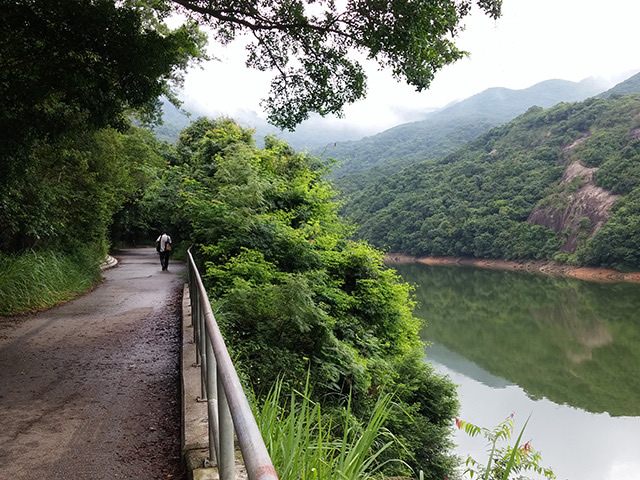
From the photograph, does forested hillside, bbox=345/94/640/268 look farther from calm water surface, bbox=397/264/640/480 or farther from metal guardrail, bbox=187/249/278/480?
metal guardrail, bbox=187/249/278/480

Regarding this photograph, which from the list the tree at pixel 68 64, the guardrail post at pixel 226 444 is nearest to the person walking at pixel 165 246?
the tree at pixel 68 64

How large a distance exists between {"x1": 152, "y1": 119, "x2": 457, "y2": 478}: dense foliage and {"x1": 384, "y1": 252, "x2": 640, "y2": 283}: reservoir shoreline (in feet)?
74.0

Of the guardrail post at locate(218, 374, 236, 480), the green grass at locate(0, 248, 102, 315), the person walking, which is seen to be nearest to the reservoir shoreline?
the person walking

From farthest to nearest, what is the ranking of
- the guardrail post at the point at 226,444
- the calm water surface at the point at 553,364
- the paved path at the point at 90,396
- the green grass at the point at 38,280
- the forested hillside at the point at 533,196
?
the forested hillside at the point at 533,196
the calm water surface at the point at 553,364
the green grass at the point at 38,280
the paved path at the point at 90,396
the guardrail post at the point at 226,444

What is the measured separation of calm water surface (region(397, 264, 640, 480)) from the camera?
1426cm

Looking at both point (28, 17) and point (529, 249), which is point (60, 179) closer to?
point (28, 17)

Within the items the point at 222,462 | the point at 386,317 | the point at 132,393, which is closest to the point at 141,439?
the point at 132,393

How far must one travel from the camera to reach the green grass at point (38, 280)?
29.3ft

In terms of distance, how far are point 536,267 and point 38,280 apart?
55.4 m

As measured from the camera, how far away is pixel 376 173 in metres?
118

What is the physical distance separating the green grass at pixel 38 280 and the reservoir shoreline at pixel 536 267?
24.7 metres

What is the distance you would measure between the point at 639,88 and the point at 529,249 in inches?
3104

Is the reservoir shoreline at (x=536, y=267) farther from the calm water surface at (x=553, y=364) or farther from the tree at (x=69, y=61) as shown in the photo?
the tree at (x=69, y=61)

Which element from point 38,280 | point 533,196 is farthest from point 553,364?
→ point 533,196
